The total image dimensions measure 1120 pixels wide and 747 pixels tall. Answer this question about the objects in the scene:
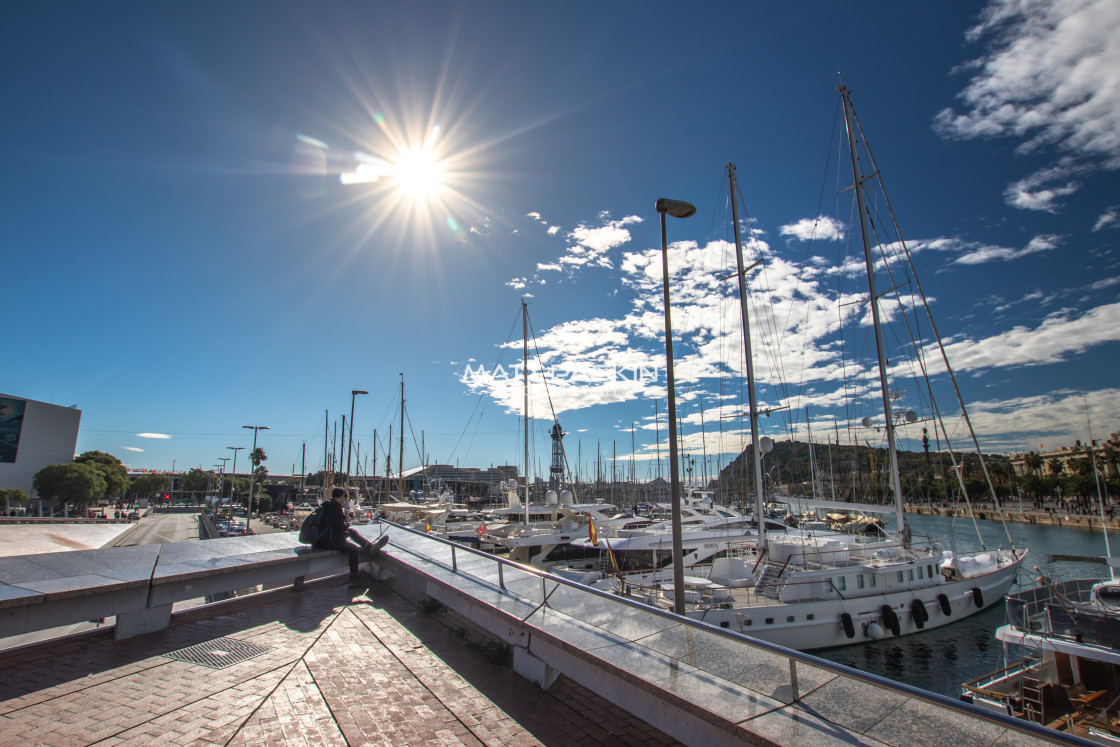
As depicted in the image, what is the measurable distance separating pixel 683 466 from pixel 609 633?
71.1m

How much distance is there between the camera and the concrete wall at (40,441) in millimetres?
79438

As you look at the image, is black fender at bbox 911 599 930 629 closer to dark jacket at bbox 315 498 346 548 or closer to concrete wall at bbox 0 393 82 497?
dark jacket at bbox 315 498 346 548

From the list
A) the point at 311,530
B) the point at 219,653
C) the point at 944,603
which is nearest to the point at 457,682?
the point at 219,653

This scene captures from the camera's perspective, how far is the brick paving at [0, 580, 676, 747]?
4.33 meters

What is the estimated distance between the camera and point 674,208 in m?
10.0

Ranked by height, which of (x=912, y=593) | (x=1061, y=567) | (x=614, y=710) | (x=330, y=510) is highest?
(x=330, y=510)

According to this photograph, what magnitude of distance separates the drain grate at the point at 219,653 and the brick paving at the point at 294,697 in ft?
0.39

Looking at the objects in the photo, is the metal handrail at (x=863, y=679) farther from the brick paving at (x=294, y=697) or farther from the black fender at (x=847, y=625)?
the black fender at (x=847, y=625)

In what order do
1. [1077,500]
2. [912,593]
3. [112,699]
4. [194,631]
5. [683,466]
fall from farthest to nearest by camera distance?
[1077,500]
[683,466]
[912,593]
[194,631]
[112,699]

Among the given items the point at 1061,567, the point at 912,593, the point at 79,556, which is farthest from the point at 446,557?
the point at 1061,567

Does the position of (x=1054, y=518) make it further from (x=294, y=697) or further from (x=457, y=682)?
(x=294, y=697)

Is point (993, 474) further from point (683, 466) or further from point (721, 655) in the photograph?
point (721, 655)

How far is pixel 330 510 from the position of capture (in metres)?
10.8

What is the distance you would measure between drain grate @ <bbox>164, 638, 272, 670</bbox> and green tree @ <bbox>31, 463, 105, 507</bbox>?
77.0 meters
